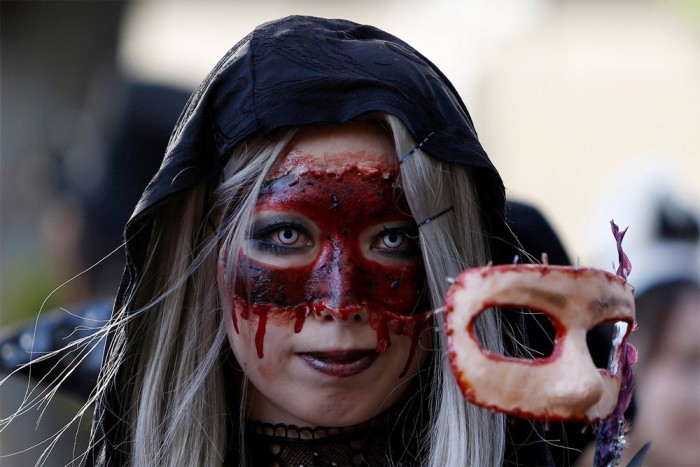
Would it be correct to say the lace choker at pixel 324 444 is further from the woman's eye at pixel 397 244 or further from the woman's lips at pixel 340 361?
the woman's eye at pixel 397 244

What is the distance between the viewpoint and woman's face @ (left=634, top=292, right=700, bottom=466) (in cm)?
434

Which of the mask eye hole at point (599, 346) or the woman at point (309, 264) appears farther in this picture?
the mask eye hole at point (599, 346)

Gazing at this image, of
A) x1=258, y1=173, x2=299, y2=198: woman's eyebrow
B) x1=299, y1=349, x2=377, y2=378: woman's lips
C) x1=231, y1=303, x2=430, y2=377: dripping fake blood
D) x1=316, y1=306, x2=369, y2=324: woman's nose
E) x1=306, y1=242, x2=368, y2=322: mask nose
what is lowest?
x1=299, y1=349, x2=377, y2=378: woman's lips

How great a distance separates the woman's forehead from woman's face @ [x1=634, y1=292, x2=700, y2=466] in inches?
95.6

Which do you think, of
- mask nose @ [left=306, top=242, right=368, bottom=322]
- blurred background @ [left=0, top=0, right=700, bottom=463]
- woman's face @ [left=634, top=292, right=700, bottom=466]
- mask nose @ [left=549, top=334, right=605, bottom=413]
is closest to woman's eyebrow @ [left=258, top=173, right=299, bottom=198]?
mask nose @ [left=306, top=242, right=368, bottom=322]

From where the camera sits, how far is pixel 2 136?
274 inches

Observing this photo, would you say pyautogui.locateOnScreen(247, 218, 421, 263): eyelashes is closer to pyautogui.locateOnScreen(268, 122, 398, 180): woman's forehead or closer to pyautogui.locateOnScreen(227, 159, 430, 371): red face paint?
pyautogui.locateOnScreen(227, 159, 430, 371): red face paint

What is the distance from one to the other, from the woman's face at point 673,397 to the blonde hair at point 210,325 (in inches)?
84.3

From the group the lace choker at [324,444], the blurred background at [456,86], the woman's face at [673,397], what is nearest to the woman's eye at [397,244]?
the lace choker at [324,444]

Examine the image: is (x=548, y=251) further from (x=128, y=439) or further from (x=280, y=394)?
(x=128, y=439)

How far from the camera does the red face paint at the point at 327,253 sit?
2.26 meters

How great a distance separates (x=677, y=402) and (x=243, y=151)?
266 cm

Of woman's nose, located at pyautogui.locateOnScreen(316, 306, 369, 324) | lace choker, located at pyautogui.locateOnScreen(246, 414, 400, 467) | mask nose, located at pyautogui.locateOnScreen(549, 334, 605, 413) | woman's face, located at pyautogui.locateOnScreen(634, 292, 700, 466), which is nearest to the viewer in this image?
mask nose, located at pyautogui.locateOnScreen(549, 334, 605, 413)

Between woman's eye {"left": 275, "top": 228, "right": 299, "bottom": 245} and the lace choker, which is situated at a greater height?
woman's eye {"left": 275, "top": 228, "right": 299, "bottom": 245}
